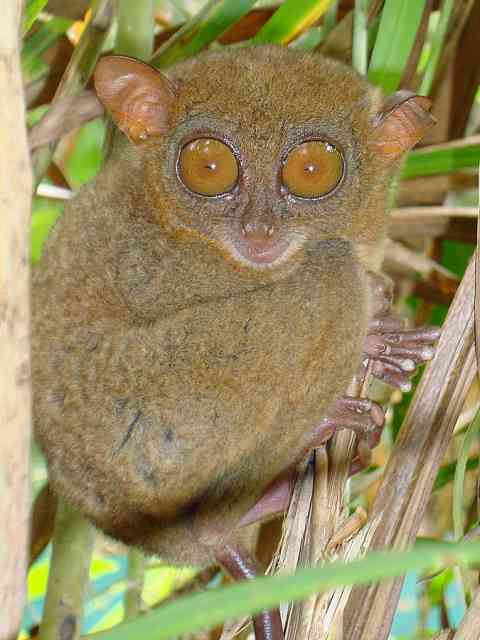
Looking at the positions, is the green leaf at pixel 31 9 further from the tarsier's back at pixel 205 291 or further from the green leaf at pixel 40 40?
the green leaf at pixel 40 40

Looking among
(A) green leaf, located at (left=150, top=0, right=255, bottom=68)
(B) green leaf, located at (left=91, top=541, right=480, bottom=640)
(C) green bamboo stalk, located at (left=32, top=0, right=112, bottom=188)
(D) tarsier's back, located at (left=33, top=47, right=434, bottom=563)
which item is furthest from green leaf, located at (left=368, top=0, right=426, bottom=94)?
(B) green leaf, located at (left=91, top=541, right=480, bottom=640)

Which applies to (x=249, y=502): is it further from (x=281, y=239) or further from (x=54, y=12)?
(x=54, y=12)

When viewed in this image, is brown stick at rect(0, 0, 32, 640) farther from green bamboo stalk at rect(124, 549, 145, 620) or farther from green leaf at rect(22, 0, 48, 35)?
green bamboo stalk at rect(124, 549, 145, 620)

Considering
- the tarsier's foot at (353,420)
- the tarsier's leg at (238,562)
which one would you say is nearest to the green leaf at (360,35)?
the tarsier's foot at (353,420)

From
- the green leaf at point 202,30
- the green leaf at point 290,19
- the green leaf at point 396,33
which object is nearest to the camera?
the green leaf at point 396,33

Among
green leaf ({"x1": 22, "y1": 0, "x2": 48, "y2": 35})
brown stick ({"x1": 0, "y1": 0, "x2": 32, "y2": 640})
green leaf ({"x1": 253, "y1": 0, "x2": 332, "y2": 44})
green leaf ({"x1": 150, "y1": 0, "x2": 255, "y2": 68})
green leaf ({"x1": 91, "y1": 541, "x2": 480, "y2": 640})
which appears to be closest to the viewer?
green leaf ({"x1": 91, "y1": 541, "x2": 480, "y2": 640})

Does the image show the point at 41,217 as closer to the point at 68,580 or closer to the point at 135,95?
the point at 135,95
